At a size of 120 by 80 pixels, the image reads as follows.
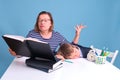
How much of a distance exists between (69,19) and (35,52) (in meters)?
1.11

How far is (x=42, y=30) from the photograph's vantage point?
2191mm

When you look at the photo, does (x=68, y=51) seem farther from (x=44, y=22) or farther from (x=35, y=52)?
(x=44, y=22)

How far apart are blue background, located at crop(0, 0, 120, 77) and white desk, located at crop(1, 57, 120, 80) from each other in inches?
31.0

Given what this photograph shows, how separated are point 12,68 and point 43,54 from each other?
0.25m

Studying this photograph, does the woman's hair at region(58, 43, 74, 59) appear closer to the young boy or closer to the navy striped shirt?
the young boy

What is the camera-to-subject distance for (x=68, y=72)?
1577 millimetres

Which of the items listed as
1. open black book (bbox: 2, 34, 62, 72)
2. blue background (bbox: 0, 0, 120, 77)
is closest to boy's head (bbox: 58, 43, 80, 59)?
open black book (bbox: 2, 34, 62, 72)

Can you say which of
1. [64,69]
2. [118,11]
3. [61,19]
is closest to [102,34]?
[118,11]

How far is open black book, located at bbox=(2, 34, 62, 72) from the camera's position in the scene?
154cm

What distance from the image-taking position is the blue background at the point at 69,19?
2.45m

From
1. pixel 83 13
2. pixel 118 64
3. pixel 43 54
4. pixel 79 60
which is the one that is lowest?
pixel 118 64

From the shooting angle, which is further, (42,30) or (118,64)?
(118,64)

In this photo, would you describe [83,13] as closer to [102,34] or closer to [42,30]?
[102,34]

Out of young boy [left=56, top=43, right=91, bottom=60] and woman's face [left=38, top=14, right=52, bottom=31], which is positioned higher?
woman's face [left=38, top=14, right=52, bottom=31]
